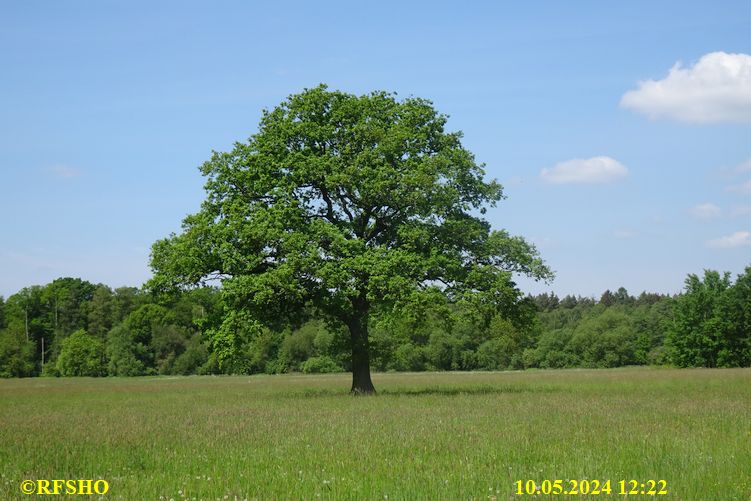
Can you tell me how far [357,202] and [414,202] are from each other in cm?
258

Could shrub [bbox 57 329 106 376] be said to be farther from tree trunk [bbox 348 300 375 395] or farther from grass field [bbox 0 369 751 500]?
grass field [bbox 0 369 751 500]

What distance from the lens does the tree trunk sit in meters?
32.8

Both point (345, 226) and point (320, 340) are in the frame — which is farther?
point (320, 340)

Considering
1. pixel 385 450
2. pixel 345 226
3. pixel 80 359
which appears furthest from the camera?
pixel 80 359

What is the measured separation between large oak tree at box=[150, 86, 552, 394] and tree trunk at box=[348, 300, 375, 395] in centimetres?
6

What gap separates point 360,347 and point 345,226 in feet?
17.6

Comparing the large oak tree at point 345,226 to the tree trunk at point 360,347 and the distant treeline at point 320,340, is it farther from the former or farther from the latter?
the distant treeline at point 320,340

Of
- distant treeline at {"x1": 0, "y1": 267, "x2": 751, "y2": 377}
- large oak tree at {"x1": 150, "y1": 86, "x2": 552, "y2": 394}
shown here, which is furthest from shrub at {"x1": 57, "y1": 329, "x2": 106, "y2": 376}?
large oak tree at {"x1": 150, "y1": 86, "x2": 552, "y2": 394}

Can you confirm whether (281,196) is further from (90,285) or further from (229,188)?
(90,285)

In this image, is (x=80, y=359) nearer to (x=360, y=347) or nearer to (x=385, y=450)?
(x=360, y=347)

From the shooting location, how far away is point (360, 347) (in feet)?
107

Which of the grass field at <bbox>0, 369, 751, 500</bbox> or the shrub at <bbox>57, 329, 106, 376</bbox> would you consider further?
the shrub at <bbox>57, 329, 106, 376</bbox>

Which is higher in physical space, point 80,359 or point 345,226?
point 345,226

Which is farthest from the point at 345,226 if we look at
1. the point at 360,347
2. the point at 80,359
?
the point at 80,359
